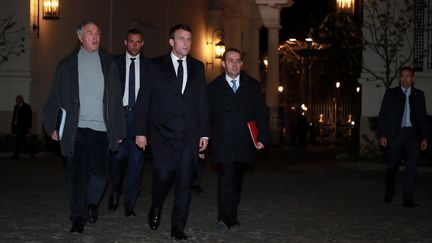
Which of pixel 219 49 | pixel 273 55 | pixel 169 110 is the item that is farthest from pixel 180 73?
pixel 273 55

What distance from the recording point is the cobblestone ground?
28.0 feet

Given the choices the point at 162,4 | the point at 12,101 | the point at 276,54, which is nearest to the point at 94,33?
the point at 12,101

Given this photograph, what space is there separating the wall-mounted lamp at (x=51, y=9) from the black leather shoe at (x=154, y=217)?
15.3 meters

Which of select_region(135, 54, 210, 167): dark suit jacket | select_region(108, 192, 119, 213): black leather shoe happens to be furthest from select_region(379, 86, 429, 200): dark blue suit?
select_region(135, 54, 210, 167): dark suit jacket

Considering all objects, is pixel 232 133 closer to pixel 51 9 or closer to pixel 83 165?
pixel 83 165

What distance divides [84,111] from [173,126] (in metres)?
Result: 0.97

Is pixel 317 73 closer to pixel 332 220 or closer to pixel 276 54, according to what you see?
pixel 276 54

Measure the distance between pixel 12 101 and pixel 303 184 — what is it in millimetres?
11195

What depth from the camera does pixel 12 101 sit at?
23.3 metres

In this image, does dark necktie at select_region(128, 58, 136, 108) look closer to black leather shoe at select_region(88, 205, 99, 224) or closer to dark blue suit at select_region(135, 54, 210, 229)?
black leather shoe at select_region(88, 205, 99, 224)

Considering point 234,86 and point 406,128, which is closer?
point 234,86

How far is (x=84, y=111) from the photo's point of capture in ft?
28.0

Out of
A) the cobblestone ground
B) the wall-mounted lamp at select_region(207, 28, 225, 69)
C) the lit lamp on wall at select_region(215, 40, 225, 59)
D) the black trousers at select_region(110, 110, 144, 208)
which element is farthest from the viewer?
the wall-mounted lamp at select_region(207, 28, 225, 69)

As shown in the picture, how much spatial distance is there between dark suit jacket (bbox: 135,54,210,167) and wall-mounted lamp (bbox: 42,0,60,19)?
50.1 feet
